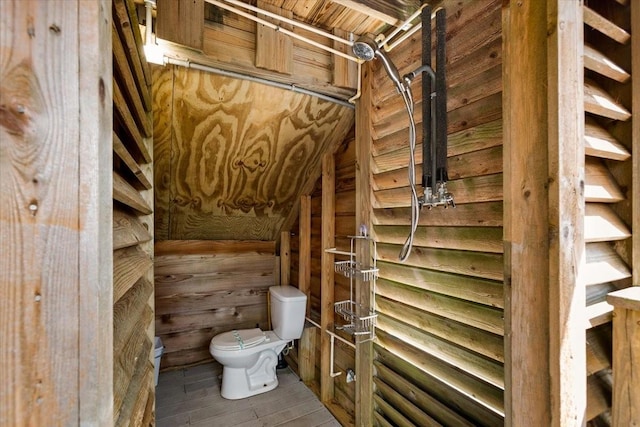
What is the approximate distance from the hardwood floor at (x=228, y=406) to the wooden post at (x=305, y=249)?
0.66 m

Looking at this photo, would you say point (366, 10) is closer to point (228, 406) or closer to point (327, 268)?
point (327, 268)

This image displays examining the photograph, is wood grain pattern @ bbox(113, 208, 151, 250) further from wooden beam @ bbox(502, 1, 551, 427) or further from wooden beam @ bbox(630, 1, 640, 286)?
wooden beam @ bbox(630, 1, 640, 286)

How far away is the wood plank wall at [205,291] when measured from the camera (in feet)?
8.76

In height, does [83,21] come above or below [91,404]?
above

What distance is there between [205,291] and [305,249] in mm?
1074

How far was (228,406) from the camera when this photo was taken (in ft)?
7.15

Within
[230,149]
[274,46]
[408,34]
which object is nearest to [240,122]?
[230,149]

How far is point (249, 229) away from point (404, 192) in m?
1.75

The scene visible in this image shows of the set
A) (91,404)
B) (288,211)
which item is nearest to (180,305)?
(288,211)

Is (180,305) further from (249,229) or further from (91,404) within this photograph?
(91,404)

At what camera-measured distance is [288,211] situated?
2.79 m

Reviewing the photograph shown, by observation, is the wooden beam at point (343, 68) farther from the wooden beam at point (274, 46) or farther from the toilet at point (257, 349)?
the toilet at point (257, 349)

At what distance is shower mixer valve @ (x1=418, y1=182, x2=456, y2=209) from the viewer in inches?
48.7

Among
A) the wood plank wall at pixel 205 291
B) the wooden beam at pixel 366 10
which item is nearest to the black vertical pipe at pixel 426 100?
the wooden beam at pixel 366 10
